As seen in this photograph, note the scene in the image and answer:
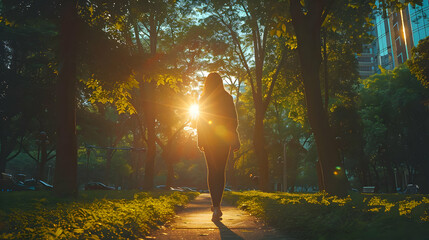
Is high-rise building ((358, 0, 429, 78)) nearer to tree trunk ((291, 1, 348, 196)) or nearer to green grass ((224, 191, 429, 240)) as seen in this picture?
tree trunk ((291, 1, 348, 196))

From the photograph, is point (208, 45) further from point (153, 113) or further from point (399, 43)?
point (399, 43)

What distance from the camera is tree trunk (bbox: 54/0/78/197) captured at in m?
9.75

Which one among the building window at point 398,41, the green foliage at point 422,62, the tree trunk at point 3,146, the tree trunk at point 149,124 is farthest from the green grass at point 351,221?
the building window at point 398,41

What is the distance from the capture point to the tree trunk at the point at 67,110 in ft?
32.0

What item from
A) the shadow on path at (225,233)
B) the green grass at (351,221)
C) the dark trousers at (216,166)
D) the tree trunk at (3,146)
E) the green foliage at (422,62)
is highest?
the green foliage at (422,62)

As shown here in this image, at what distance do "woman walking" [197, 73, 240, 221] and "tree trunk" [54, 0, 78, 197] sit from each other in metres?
4.60

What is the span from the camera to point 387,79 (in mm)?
42062

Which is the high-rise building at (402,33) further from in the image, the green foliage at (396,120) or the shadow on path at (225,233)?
the shadow on path at (225,233)

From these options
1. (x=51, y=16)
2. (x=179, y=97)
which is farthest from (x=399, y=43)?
(x=51, y=16)

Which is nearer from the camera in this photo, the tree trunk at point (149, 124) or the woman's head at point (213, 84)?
the woman's head at point (213, 84)

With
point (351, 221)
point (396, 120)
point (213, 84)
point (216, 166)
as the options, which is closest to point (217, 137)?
point (216, 166)

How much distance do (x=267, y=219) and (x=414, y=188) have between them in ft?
83.2

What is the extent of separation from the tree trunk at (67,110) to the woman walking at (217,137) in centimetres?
460

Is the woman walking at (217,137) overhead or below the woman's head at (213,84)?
below
